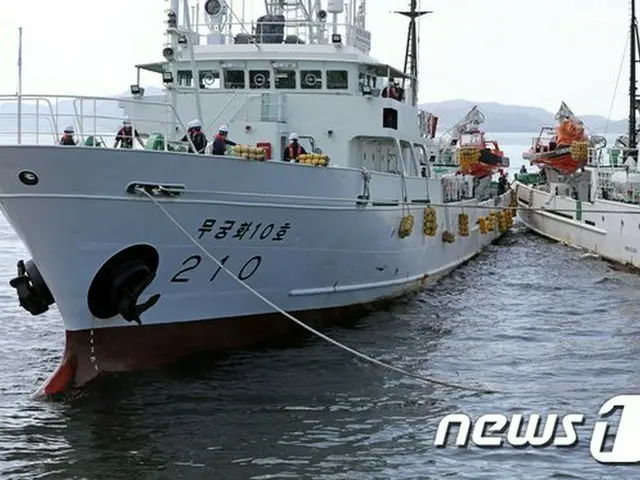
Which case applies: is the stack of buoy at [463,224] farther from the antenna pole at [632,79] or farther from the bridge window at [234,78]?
the antenna pole at [632,79]

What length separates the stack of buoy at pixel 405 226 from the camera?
16.8m

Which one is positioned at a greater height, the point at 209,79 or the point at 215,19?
the point at 215,19

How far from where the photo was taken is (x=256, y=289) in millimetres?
13367

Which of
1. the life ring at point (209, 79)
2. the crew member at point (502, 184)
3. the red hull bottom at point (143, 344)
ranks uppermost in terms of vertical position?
the life ring at point (209, 79)

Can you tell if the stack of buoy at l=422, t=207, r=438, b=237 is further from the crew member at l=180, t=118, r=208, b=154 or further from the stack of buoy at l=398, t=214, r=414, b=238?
the crew member at l=180, t=118, r=208, b=154

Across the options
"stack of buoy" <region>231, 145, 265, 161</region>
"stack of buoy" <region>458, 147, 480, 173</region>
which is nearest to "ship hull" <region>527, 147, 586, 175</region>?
"stack of buoy" <region>458, 147, 480, 173</region>

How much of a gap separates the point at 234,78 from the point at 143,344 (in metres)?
Result: 6.76

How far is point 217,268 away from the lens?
12.6 meters

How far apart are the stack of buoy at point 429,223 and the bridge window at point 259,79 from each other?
13.6ft

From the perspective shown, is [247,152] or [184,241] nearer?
[184,241]

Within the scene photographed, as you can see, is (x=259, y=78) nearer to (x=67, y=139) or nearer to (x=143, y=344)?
(x=67, y=139)

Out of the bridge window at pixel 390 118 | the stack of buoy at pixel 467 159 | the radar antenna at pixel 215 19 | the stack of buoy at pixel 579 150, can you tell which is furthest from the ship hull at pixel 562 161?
the radar antenna at pixel 215 19

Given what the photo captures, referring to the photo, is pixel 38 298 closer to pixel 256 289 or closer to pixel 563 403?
pixel 256 289

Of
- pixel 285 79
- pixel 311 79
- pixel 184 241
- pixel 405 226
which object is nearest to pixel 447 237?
pixel 405 226
